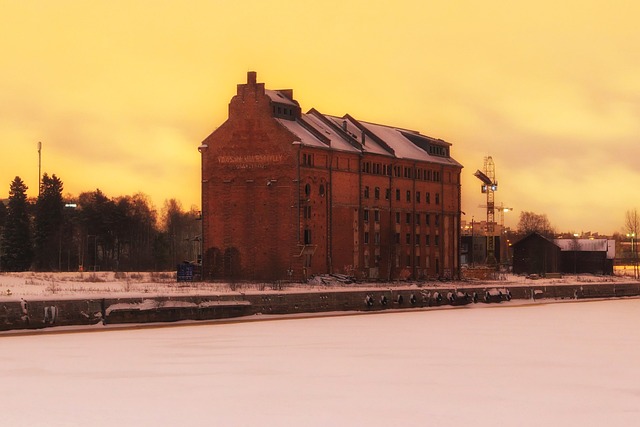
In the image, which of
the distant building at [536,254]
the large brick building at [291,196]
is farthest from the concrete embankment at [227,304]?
the distant building at [536,254]

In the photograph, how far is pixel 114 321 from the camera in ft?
158

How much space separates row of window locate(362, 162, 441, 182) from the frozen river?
5103 centimetres

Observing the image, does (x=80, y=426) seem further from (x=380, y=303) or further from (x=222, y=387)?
(x=380, y=303)

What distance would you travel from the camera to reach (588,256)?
13275 centimetres

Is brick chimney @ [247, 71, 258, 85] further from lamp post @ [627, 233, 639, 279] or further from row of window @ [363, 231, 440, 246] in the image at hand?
lamp post @ [627, 233, 639, 279]

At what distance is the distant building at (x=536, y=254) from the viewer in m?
129

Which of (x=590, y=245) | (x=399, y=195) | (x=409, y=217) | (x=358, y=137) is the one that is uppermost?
(x=358, y=137)

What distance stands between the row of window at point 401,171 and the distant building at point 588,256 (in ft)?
111

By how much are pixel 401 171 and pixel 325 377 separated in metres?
74.2

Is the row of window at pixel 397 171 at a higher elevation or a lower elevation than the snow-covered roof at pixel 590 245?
higher

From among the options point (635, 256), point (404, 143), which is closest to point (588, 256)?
point (635, 256)

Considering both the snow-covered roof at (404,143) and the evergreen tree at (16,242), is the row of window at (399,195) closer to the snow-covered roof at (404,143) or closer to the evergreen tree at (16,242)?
the snow-covered roof at (404,143)

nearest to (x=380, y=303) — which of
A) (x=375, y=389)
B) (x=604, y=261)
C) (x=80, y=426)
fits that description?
(x=375, y=389)

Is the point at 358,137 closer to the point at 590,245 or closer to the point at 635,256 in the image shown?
the point at 590,245
